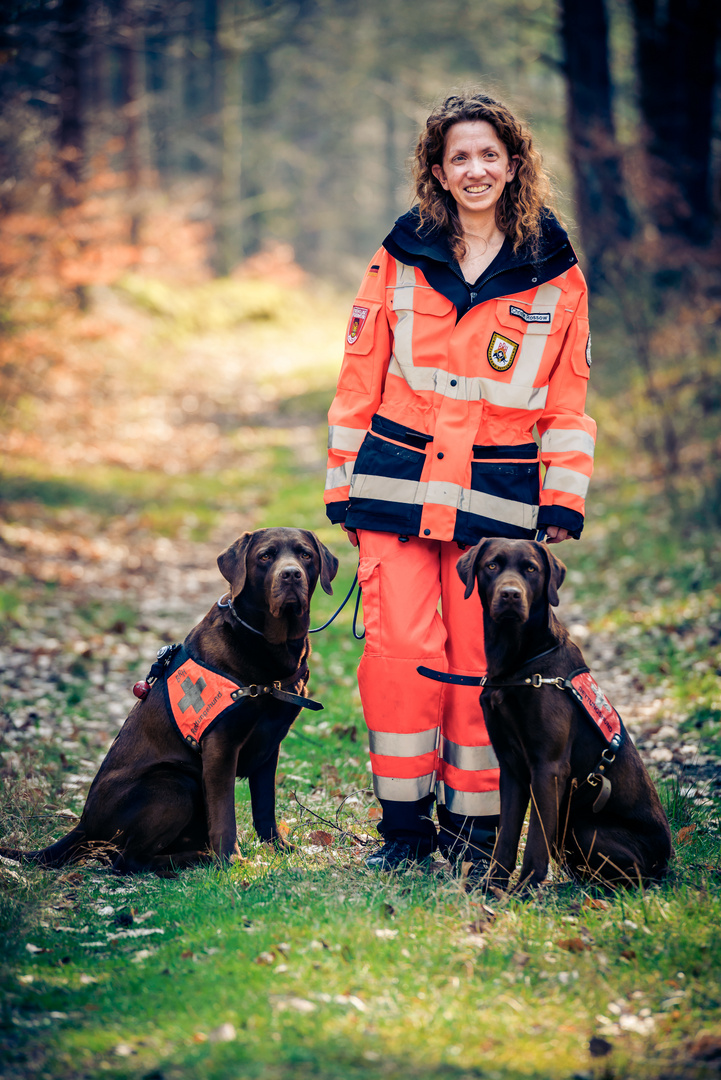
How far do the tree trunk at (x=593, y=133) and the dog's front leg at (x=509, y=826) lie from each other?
799 centimetres

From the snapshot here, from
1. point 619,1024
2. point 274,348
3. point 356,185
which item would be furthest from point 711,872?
point 356,185

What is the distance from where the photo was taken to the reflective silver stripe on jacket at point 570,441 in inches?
143

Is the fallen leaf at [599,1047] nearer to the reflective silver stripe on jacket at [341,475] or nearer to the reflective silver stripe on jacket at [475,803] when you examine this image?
the reflective silver stripe on jacket at [475,803]

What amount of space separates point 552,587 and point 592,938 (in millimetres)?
1165

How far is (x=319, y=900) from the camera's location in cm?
325

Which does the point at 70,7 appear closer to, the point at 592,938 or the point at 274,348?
the point at 592,938

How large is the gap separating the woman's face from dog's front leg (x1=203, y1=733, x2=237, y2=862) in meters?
2.32

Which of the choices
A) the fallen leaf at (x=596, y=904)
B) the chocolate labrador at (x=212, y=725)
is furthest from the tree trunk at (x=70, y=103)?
the fallen leaf at (x=596, y=904)

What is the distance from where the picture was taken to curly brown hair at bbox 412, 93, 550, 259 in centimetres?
369

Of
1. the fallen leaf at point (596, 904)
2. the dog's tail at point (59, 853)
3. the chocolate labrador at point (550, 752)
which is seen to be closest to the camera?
the fallen leaf at point (596, 904)

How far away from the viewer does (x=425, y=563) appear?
3.68m

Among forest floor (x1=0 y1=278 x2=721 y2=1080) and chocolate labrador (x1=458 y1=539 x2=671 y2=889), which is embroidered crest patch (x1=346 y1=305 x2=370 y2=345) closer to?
chocolate labrador (x1=458 y1=539 x2=671 y2=889)

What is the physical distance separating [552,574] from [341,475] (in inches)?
38.1

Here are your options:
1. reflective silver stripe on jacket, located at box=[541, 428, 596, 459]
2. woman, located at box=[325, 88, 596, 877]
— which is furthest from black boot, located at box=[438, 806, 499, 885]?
reflective silver stripe on jacket, located at box=[541, 428, 596, 459]
